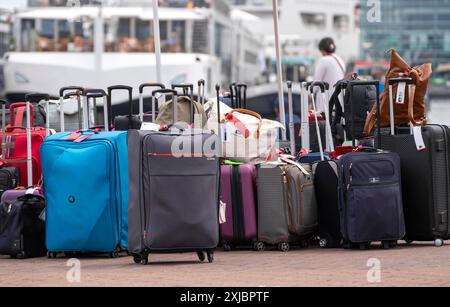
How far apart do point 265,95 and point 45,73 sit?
5.97m

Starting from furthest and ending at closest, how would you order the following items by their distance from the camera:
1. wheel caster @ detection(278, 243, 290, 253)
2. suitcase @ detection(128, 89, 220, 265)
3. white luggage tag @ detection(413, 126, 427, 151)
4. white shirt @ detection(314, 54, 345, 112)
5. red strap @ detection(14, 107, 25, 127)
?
white shirt @ detection(314, 54, 345, 112)
red strap @ detection(14, 107, 25, 127)
wheel caster @ detection(278, 243, 290, 253)
white luggage tag @ detection(413, 126, 427, 151)
suitcase @ detection(128, 89, 220, 265)

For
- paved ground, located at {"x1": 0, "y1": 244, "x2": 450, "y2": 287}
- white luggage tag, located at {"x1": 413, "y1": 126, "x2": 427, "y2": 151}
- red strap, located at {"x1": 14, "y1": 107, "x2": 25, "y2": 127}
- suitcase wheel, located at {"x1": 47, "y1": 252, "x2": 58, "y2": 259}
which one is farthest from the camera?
red strap, located at {"x1": 14, "y1": 107, "x2": 25, "y2": 127}

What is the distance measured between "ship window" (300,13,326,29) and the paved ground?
233 feet

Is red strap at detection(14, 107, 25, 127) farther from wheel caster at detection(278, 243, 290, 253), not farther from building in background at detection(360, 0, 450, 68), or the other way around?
building in background at detection(360, 0, 450, 68)

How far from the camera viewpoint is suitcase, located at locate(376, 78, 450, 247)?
9.95 meters

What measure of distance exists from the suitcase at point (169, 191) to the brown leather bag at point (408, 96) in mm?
2053

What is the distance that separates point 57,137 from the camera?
381 inches

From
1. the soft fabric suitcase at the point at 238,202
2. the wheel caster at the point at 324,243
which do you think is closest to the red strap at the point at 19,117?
the soft fabric suitcase at the point at 238,202

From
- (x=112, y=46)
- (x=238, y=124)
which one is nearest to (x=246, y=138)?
(x=238, y=124)

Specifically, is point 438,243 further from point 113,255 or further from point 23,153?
point 23,153

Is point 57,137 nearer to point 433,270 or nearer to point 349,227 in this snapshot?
point 349,227

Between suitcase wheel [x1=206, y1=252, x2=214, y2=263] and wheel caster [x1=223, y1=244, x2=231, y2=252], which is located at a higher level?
suitcase wheel [x1=206, y1=252, x2=214, y2=263]

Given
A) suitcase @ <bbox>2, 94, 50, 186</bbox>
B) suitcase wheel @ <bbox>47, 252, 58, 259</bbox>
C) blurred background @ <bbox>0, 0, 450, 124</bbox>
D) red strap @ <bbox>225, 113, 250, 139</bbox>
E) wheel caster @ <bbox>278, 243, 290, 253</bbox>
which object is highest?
blurred background @ <bbox>0, 0, 450, 124</bbox>

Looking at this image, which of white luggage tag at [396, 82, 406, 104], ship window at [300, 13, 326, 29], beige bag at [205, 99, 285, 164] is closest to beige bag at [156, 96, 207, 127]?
beige bag at [205, 99, 285, 164]
